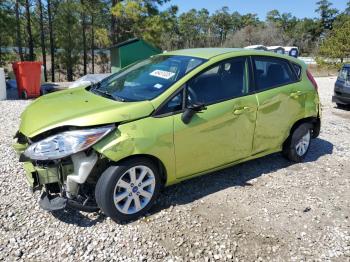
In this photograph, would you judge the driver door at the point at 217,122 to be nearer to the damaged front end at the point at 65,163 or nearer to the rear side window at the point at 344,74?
the damaged front end at the point at 65,163

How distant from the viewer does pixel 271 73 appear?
4.54m

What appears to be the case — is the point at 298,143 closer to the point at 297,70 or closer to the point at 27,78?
the point at 297,70

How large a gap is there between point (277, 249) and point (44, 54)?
2605cm

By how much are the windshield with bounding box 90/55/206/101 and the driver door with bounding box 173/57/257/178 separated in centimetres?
24

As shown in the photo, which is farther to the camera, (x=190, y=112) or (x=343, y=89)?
(x=343, y=89)

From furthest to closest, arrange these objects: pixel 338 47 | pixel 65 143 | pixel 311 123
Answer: pixel 338 47, pixel 311 123, pixel 65 143

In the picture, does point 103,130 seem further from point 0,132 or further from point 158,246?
point 0,132

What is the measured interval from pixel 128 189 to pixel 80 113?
863 millimetres

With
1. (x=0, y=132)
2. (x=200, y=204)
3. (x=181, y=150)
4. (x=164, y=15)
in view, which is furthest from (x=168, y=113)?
(x=164, y=15)

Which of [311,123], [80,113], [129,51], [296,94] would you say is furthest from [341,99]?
[80,113]

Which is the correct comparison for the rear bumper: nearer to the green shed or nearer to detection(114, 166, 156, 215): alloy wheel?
the green shed

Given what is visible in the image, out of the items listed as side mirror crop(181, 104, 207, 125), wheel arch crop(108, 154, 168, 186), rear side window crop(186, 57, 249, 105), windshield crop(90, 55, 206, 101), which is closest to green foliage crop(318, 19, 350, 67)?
rear side window crop(186, 57, 249, 105)

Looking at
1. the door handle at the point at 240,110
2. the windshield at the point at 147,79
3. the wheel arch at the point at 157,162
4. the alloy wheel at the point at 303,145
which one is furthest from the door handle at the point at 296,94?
the wheel arch at the point at 157,162

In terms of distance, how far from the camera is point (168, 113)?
3484 millimetres
